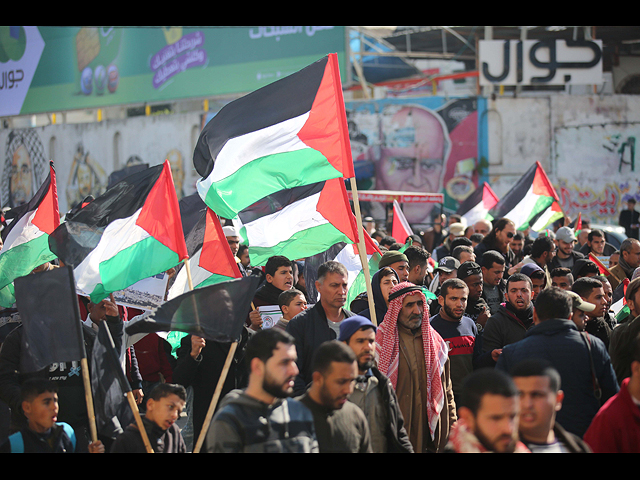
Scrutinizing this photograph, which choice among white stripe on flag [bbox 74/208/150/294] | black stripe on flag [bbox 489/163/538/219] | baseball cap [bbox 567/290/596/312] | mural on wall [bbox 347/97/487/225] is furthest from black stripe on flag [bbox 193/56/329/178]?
mural on wall [bbox 347/97/487/225]

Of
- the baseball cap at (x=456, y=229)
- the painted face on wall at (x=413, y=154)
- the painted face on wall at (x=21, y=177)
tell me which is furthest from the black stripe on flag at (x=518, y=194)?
the painted face on wall at (x=21, y=177)

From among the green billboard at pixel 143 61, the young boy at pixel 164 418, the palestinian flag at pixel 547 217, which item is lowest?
the young boy at pixel 164 418

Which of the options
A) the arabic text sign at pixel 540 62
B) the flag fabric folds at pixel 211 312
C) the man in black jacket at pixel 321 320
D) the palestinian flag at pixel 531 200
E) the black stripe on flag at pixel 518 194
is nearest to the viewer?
the flag fabric folds at pixel 211 312

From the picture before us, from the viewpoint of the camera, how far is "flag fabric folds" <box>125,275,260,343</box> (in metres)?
4.38

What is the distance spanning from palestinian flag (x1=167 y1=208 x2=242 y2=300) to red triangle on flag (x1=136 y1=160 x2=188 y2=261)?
856mm

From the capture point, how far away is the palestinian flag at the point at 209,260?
645cm

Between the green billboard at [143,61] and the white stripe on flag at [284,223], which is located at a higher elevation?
the green billboard at [143,61]

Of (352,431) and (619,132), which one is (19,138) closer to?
(619,132)

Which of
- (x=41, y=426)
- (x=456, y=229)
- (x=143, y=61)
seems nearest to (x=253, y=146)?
(x=41, y=426)

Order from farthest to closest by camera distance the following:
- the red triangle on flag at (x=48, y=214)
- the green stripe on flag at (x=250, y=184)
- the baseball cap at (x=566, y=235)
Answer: the baseball cap at (x=566, y=235) < the red triangle on flag at (x=48, y=214) < the green stripe on flag at (x=250, y=184)

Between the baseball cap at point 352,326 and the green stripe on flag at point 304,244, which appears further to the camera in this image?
the green stripe on flag at point 304,244

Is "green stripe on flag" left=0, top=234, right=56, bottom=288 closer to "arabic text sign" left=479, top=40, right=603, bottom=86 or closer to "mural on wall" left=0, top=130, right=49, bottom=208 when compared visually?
"arabic text sign" left=479, top=40, right=603, bottom=86

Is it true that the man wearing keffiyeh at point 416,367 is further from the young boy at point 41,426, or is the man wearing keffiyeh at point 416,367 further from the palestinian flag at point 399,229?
the palestinian flag at point 399,229

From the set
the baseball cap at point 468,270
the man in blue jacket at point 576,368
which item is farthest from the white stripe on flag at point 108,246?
the man in blue jacket at point 576,368
